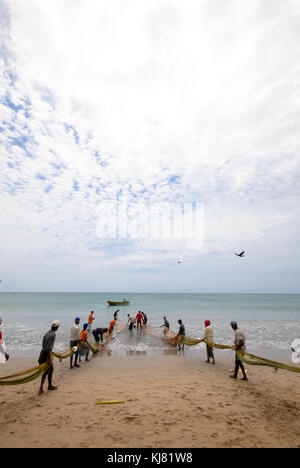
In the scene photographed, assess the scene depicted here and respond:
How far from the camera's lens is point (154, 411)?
5.64m

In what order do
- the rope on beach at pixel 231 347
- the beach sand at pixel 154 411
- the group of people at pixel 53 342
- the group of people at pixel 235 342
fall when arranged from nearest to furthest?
1. the beach sand at pixel 154 411
2. the group of people at pixel 53 342
3. the rope on beach at pixel 231 347
4. the group of people at pixel 235 342

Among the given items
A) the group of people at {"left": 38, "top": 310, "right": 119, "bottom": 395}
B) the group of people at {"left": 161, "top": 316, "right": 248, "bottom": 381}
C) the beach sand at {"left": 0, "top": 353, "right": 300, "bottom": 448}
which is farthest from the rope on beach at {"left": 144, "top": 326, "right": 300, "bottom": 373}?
the group of people at {"left": 38, "top": 310, "right": 119, "bottom": 395}

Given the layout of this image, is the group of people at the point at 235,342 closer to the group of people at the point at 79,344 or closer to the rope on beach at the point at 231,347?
the group of people at the point at 79,344

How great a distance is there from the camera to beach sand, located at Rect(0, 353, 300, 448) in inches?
177

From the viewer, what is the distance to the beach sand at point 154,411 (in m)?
4.48

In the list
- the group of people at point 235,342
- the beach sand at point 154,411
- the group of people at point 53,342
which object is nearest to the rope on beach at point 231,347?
the group of people at point 235,342

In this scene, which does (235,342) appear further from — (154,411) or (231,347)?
(154,411)

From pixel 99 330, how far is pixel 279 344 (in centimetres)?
1453

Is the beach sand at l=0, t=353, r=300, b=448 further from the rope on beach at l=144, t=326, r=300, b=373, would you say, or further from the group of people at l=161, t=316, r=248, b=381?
the rope on beach at l=144, t=326, r=300, b=373

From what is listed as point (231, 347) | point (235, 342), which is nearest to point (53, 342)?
point (235, 342)

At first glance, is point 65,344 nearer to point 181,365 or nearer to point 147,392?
point 181,365
